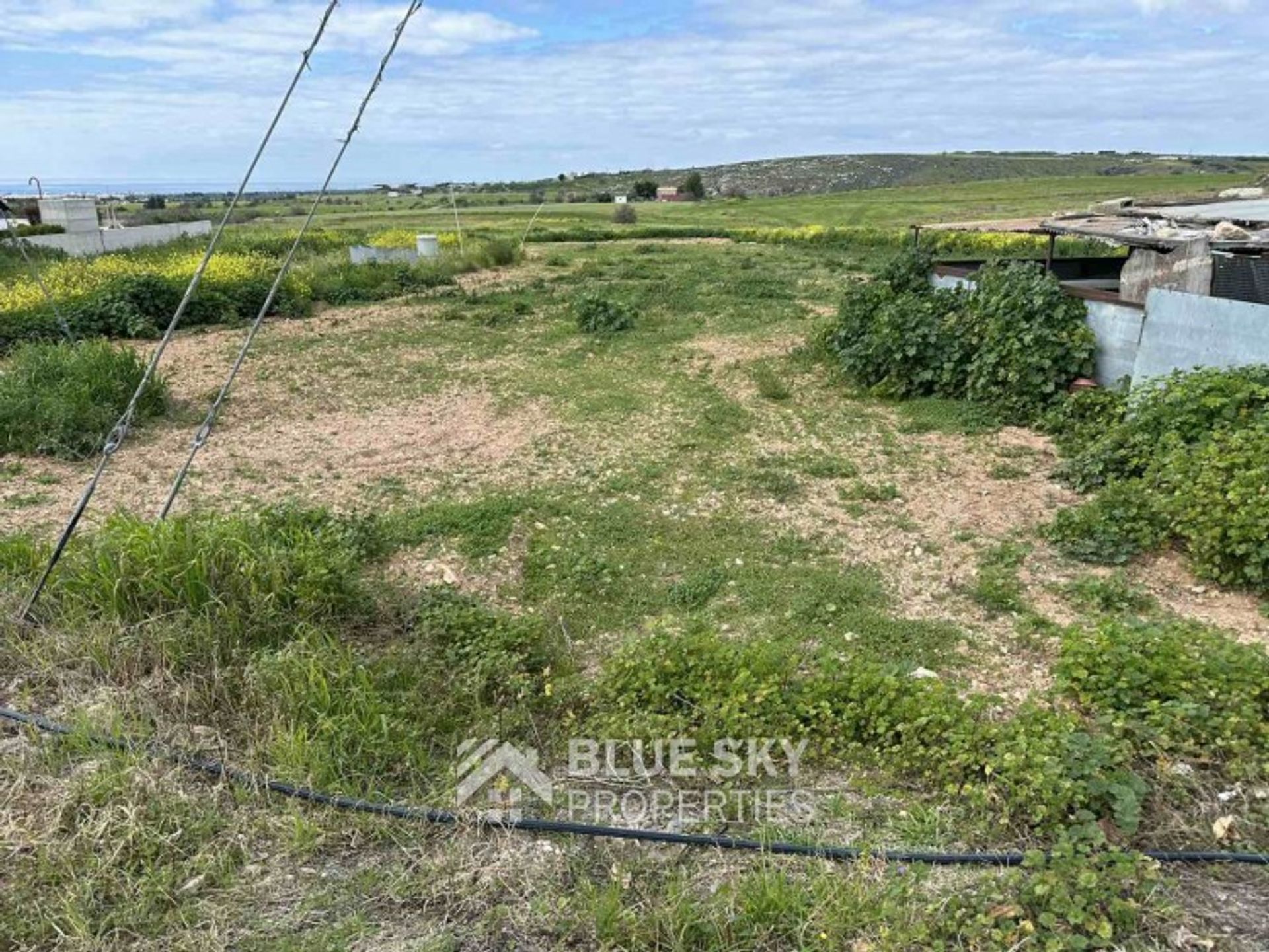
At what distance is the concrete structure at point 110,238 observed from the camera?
1631cm

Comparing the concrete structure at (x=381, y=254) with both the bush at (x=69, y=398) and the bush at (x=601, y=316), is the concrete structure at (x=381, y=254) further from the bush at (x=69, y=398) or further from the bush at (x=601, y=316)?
the bush at (x=69, y=398)

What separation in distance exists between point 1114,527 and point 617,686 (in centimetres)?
264

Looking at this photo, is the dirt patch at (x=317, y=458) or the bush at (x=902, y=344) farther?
the bush at (x=902, y=344)

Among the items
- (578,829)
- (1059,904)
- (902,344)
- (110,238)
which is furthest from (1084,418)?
(110,238)

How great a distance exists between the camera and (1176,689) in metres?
2.56

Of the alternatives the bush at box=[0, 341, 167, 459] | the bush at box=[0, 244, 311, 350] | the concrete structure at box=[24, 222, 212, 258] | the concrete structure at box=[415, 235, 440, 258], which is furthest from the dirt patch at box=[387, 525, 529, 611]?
the concrete structure at box=[24, 222, 212, 258]

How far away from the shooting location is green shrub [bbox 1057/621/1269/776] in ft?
7.95

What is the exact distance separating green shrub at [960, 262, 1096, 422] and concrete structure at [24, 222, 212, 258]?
612 inches

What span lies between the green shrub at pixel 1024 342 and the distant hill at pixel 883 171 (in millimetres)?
36314

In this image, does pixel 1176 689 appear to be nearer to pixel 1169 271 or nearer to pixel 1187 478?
pixel 1187 478

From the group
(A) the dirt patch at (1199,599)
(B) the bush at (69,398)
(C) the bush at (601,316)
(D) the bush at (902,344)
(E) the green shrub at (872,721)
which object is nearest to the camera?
(E) the green shrub at (872,721)

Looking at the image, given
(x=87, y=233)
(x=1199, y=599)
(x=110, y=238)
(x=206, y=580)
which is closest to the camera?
(x=206, y=580)

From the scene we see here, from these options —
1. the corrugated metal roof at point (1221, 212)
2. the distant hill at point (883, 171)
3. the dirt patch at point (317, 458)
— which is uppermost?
the distant hill at point (883, 171)

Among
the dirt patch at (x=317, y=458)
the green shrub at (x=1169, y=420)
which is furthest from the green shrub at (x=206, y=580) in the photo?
the green shrub at (x=1169, y=420)
